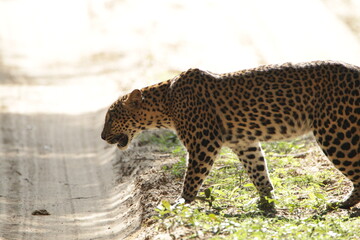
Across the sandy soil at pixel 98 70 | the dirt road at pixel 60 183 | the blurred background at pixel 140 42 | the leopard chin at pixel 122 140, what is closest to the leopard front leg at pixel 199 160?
the sandy soil at pixel 98 70

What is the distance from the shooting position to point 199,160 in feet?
29.8

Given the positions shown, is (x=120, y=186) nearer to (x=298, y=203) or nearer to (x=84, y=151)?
(x=84, y=151)

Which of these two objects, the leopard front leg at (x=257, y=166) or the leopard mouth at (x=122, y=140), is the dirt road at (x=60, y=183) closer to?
the leopard mouth at (x=122, y=140)

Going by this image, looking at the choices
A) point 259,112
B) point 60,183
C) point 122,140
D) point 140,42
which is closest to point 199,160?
point 259,112

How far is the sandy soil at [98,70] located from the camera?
1084cm

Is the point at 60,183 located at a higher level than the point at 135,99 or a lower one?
lower

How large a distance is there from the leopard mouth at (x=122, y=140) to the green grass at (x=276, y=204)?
1.15 metres

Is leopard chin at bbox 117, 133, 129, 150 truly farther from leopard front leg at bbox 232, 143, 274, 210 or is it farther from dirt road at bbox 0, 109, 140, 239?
leopard front leg at bbox 232, 143, 274, 210

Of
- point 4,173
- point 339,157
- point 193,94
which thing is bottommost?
point 4,173

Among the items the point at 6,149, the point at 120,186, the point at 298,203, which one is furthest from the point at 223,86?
the point at 6,149

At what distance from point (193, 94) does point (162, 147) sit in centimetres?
388

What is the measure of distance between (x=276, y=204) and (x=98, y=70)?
492 inches

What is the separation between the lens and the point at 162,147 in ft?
43.2

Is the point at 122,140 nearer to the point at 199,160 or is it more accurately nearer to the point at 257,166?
the point at 199,160
